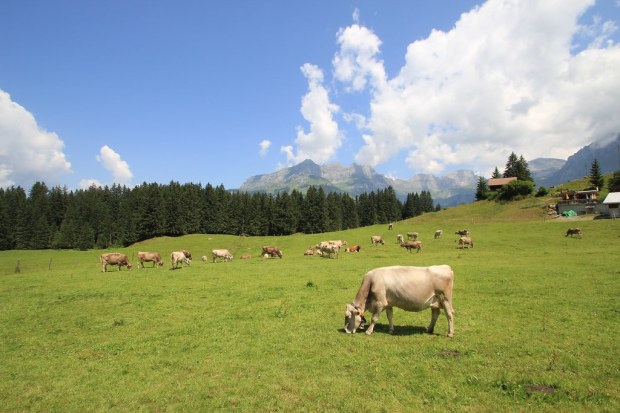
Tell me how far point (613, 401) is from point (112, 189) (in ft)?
526

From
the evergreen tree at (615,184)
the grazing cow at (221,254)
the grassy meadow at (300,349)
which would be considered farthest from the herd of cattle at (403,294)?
the evergreen tree at (615,184)

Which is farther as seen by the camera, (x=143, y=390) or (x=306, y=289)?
(x=306, y=289)

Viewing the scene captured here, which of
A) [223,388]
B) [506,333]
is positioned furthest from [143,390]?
[506,333]

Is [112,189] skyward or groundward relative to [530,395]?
skyward

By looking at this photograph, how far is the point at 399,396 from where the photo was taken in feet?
27.8

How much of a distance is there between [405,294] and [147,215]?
100942mm

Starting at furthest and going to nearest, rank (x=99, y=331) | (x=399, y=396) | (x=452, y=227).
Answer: (x=452, y=227) → (x=99, y=331) → (x=399, y=396)

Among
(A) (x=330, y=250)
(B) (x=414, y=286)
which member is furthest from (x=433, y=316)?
(A) (x=330, y=250)

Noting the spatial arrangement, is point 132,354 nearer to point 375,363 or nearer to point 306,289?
point 375,363

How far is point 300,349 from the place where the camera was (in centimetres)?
1192

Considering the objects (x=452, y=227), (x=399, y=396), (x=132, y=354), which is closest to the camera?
(x=399, y=396)

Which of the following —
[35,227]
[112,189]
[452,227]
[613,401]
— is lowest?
[613,401]

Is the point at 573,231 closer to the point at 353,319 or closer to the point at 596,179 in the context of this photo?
the point at 353,319

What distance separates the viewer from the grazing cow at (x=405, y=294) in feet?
42.8
